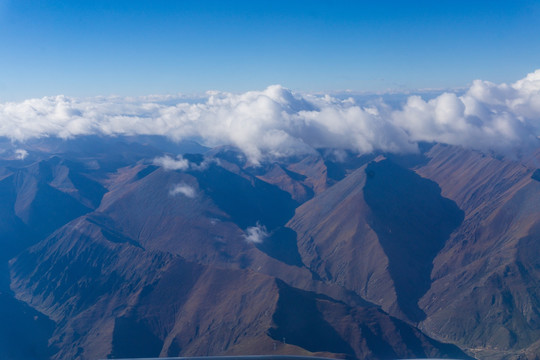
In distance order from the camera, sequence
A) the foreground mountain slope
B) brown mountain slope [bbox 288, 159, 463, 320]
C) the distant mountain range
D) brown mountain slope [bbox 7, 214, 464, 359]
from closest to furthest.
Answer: brown mountain slope [bbox 7, 214, 464, 359], the distant mountain range, the foreground mountain slope, brown mountain slope [bbox 288, 159, 463, 320]

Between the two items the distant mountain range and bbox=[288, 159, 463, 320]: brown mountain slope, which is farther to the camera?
bbox=[288, 159, 463, 320]: brown mountain slope

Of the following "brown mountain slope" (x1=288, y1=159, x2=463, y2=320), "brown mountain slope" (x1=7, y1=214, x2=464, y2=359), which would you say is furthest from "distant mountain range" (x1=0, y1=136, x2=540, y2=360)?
"brown mountain slope" (x1=288, y1=159, x2=463, y2=320)

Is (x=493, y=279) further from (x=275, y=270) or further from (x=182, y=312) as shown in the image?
(x=182, y=312)

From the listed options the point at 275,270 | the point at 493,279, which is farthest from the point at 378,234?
the point at 275,270

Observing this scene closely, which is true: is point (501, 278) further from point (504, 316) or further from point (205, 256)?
point (205, 256)

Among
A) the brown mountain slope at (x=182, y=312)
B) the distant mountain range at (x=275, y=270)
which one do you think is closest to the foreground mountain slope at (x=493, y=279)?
the distant mountain range at (x=275, y=270)

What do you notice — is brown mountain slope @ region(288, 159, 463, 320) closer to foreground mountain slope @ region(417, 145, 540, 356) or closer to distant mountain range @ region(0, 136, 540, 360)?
distant mountain range @ region(0, 136, 540, 360)

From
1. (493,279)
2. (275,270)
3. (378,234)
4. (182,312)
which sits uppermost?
(182,312)

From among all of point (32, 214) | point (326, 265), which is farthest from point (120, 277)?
point (32, 214)
